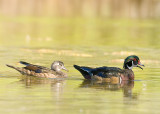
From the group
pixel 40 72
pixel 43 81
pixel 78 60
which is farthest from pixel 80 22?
pixel 43 81

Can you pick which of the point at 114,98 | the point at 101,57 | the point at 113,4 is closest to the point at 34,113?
the point at 114,98

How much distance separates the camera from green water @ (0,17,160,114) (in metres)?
9.90

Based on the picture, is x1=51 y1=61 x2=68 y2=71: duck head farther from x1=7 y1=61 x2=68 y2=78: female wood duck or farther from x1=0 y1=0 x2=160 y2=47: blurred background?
x1=0 y1=0 x2=160 y2=47: blurred background

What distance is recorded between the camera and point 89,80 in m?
13.9

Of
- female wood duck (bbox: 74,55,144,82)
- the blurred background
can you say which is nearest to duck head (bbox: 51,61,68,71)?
female wood duck (bbox: 74,55,144,82)

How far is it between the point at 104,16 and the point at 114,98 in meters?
30.0

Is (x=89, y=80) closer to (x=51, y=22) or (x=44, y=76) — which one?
(x=44, y=76)

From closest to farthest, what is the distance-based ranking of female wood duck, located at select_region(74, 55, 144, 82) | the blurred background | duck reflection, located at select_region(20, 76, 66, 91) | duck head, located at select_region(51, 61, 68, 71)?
1. duck reflection, located at select_region(20, 76, 66, 91)
2. female wood duck, located at select_region(74, 55, 144, 82)
3. duck head, located at select_region(51, 61, 68, 71)
4. the blurred background

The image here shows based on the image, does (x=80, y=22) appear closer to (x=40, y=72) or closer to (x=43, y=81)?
(x=40, y=72)

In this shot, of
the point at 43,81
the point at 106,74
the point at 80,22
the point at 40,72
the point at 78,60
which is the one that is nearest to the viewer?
the point at 43,81

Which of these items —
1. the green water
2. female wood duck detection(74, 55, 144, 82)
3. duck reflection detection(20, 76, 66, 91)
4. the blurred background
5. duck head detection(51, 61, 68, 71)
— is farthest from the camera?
the blurred background

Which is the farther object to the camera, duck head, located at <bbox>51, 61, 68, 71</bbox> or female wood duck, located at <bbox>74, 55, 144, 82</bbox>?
duck head, located at <bbox>51, 61, 68, 71</bbox>

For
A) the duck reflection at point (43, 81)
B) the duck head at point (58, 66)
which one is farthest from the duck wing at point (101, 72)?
the duck head at point (58, 66)

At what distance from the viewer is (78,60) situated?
17.9m
